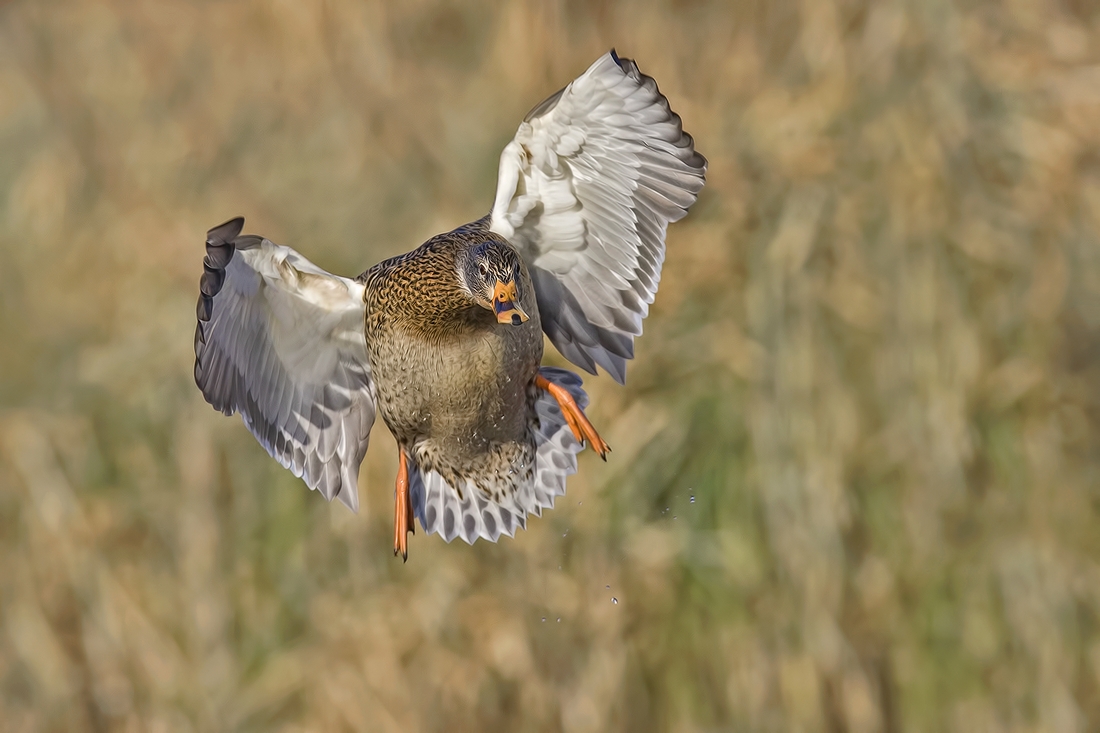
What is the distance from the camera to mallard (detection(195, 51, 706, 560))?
312 cm

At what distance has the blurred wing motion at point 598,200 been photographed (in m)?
3.13

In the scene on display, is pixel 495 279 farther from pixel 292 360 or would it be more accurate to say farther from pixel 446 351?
pixel 292 360

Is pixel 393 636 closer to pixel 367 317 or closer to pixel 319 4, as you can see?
pixel 367 317

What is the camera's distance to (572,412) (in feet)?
10.8

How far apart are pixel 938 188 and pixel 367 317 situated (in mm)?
1698

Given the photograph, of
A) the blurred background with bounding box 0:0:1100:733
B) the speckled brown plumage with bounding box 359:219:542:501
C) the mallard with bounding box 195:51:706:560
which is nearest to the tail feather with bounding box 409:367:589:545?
the mallard with bounding box 195:51:706:560

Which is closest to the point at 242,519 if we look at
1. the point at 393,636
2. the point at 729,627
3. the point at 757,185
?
the point at 393,636

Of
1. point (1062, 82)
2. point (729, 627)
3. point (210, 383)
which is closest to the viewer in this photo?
point (210, 383)

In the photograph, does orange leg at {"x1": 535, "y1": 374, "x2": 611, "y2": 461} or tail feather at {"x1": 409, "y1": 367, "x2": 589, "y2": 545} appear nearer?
orange leg at {"x1": 535, "y1": 374, "x2": 611, "y2": 461}

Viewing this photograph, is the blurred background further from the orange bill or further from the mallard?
the orange bill

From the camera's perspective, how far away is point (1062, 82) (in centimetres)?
412

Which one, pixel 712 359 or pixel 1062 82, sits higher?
pixel 1062 82

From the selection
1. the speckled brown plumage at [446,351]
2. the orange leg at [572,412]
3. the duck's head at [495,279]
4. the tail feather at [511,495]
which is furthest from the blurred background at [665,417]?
the duck's head at [495,279]

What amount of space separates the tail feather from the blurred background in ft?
1.29
